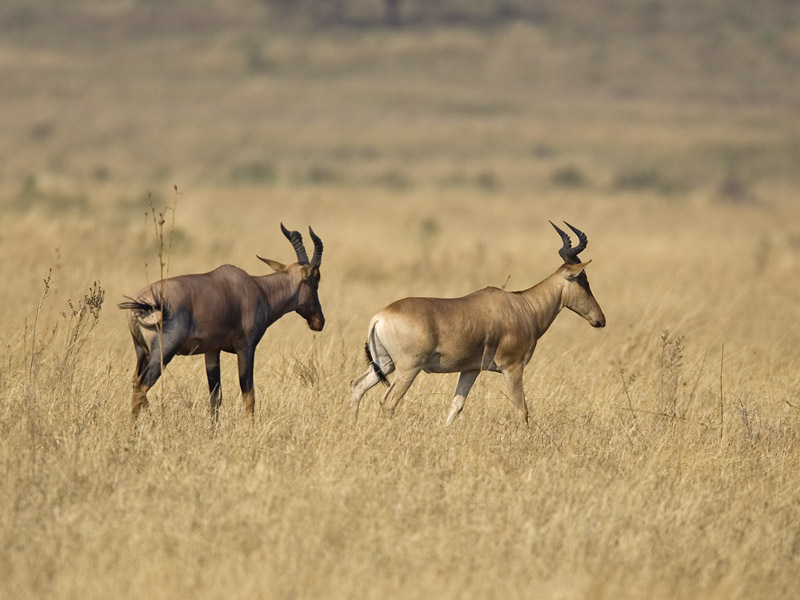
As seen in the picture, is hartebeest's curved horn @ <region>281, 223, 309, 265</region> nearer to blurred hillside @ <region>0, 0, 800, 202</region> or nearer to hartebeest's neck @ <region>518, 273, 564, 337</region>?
hartebeest's neck @ <region>518, 273, 564, 337</region>

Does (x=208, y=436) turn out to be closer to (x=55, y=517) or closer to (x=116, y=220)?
(x=55, y=517)

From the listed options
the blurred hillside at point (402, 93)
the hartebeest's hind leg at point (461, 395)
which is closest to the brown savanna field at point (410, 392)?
the hartebeest's hind leg at point (461, 395)

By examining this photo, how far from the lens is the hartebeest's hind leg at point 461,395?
336 inches

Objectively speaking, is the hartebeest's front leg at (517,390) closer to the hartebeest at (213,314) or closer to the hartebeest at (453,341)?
the hartebeest at (453,341)

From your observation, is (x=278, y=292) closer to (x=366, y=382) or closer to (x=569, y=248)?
(x=366, y=382)

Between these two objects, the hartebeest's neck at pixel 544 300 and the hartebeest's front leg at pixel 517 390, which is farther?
the hartebeest's neck at pixel 544 300

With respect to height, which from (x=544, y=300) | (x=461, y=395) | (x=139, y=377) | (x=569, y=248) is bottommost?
(x=461, y=395)

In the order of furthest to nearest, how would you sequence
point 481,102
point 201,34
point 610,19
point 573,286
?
point 610,19 < point 201,34 < point 481,102 < point 573,286

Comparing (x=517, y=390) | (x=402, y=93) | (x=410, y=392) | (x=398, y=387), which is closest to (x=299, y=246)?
(x=398, y=387)

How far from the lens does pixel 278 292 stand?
8.57 m

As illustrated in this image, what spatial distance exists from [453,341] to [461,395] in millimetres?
482

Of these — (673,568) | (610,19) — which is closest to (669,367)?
(673,568)

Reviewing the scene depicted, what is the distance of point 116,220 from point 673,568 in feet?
50.6

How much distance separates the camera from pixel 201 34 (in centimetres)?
7506
